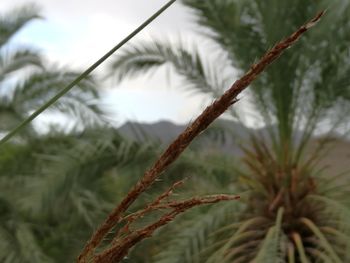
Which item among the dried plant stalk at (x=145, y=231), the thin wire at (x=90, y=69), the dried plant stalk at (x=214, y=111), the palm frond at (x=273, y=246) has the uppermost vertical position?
the thin wire at (x=90, y=69)

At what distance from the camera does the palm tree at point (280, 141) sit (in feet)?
25.6

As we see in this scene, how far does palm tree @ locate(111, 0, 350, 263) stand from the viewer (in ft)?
25.6

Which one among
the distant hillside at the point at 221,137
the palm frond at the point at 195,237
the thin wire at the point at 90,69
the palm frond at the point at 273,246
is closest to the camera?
the thin wire at the point at 90,69

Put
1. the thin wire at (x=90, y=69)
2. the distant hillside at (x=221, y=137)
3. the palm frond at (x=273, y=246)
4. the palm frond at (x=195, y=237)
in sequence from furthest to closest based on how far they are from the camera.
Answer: the distant hillside at (x=221, y=137) < the palm frond at (x=195, y=237) < the palm frond at (x=273, y=246) < the thin wire at (x=90, y=69)

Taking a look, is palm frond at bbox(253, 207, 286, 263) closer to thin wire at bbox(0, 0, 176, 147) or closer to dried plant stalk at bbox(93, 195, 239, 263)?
dried plant stalk at bbox(93, 195, 239, 263)

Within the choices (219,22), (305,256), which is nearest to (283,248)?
→ (305,256)

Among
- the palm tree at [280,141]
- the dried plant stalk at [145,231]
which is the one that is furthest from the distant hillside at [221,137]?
the dried plant stalk at [145,231]

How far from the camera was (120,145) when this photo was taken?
9352mm

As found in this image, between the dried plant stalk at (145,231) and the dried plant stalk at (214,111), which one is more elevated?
the dried plant stalk at (214,111)

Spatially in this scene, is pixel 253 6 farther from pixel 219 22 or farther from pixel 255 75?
pixel 255 75

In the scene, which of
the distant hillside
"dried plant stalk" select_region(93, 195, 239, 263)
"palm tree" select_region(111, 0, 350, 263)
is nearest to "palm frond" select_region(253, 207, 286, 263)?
"palm tree" select_region(111, 0, 350, 263)

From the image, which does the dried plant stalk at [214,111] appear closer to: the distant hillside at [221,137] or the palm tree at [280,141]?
the palm tree at [280,141]

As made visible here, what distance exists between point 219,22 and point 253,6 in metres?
0.42

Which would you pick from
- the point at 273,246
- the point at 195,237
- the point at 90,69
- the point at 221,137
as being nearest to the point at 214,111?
the point at 90,69
